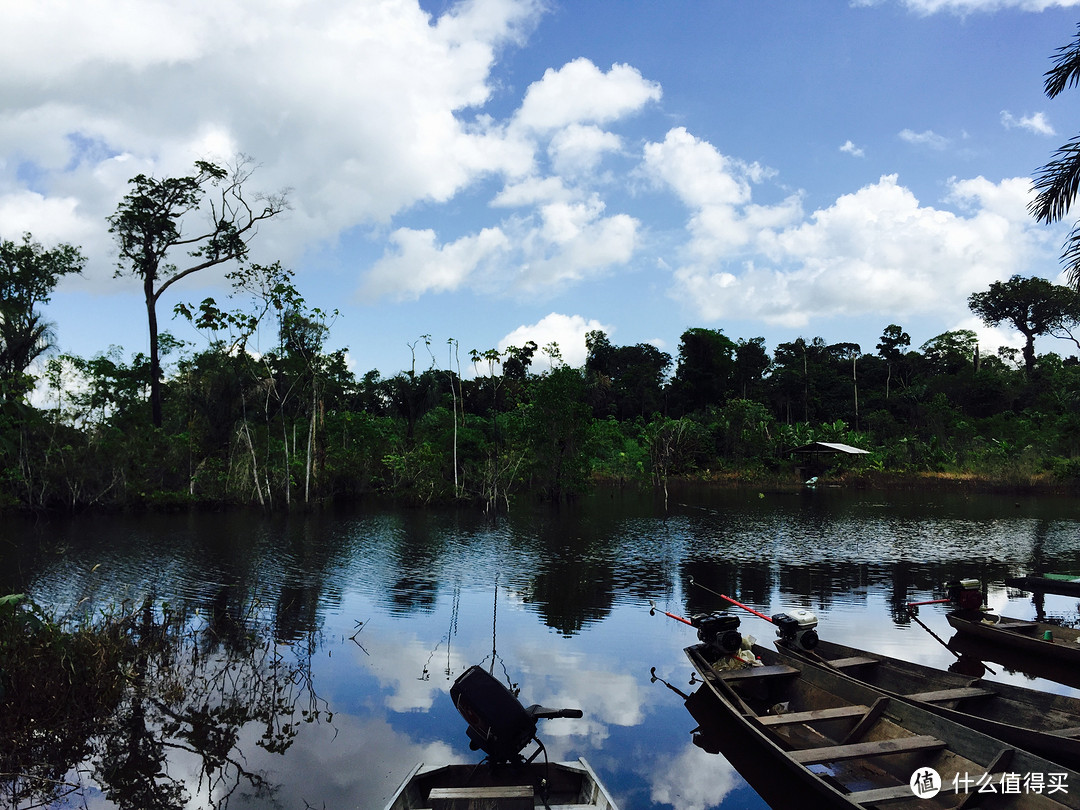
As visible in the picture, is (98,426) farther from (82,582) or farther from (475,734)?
(475,734)

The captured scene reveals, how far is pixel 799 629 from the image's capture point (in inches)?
404

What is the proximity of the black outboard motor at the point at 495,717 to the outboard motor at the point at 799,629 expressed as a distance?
4.52 metres

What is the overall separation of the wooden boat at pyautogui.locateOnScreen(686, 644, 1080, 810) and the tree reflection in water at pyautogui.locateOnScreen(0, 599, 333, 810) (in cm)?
510

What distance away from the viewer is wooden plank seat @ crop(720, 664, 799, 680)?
9.05 m

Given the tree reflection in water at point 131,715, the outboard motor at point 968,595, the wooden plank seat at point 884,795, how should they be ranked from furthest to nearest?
1. the outboard motor at point 968,595
2. the tree reflection in water at point 131,715
3. the wooden plank seat at point 884,795

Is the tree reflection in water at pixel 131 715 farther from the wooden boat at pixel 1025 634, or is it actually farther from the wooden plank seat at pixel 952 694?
the wooden boat at pixel 1025 634

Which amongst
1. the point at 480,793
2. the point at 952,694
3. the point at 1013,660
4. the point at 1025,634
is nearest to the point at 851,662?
the point at 952,694

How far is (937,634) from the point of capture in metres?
13.2

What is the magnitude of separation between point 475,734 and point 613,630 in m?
6.34

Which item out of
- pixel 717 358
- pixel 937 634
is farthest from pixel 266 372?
pixel 717 358

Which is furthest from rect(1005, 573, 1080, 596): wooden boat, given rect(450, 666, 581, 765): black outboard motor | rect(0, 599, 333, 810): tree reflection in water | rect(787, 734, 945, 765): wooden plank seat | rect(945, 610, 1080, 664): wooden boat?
rect(0, 599, 333, 810): tree reflection in water

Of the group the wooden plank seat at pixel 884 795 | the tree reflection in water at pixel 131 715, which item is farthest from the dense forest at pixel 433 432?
the wooden plank seat at pixel 884 795

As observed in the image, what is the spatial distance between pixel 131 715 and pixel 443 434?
30662mm

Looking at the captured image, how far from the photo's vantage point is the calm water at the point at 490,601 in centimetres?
796
